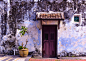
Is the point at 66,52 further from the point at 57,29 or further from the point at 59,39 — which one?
the point at 57,29

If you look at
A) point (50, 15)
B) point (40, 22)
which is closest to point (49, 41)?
point (40, 22)

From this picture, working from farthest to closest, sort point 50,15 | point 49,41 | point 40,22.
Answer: point 49,41, point 40,22, point 50,15

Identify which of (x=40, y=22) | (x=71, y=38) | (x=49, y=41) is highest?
(x=40, y=22)

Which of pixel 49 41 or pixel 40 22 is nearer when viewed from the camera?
pixel 40 22

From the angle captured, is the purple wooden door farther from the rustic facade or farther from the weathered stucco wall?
the weathered stucco wall

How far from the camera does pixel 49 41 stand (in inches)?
271

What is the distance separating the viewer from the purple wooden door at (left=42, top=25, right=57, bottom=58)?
A: 6871 mm

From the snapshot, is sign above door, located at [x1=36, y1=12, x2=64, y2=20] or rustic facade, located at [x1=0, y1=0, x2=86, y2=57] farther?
rustic facade, located at [x1=0, y1=0, x2=86, y2=57]

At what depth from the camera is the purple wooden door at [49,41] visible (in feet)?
22.5

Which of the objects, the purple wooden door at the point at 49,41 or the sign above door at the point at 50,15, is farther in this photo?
the purple wooden door at the point at 49,41

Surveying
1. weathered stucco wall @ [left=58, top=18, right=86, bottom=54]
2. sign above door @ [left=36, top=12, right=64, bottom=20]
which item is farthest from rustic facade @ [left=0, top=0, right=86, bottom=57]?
sign above door @ [left=36, top=12, right=64, bottom=20]

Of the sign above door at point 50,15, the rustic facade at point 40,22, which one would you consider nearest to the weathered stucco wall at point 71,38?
the rustic facade at point 40,22

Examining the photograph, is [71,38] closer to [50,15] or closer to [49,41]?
[49,41]

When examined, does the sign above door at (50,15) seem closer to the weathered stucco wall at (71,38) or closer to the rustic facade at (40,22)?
the rustic facade at (40,22)
